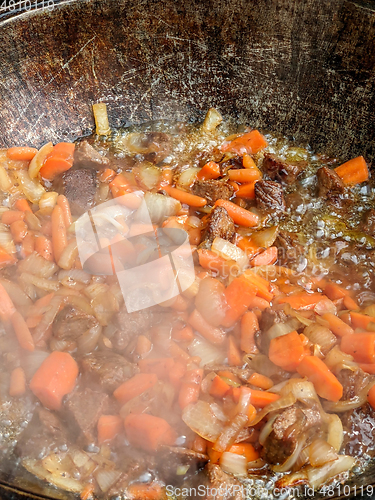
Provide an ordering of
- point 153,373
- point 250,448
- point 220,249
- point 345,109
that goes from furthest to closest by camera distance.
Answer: point 345,109 → point 220,249 → point 153,373 → point 250,448

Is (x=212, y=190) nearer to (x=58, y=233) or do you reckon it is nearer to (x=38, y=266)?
(x=58, y=233)

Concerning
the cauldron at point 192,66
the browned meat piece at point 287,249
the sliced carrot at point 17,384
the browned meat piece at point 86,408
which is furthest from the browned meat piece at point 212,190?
the sliced carrot at point 17,384

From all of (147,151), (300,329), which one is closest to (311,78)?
(147,151)

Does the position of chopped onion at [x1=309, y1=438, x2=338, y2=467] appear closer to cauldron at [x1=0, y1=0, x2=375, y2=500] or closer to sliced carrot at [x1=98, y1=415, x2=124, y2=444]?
sliced carrot at [x1=98, y1=415, x2=124, y2=444]

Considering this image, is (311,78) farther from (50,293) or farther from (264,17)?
(50,293)

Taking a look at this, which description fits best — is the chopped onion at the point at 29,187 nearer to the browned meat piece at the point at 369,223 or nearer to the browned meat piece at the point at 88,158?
the browned meat piece at the point at 88,158

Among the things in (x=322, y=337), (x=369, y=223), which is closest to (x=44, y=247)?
(x=322, y=337)
